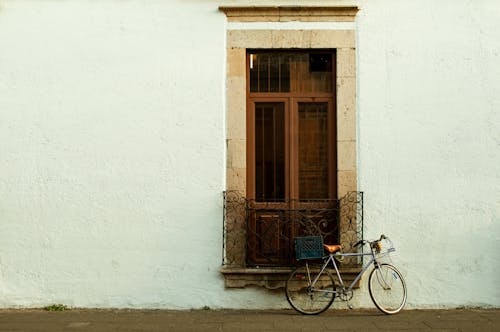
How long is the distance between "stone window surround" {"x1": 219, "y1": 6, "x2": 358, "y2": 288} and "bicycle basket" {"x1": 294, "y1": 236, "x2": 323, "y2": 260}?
77 centimetres

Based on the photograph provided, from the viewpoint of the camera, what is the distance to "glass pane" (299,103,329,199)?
778 cm

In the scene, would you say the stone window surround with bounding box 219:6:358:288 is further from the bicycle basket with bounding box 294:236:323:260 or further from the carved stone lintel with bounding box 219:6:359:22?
the bicycle basket with bounding box 294:236:323:260

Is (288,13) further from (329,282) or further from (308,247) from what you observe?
(329,282)

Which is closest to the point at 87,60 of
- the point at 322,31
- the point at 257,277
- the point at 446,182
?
the point at 322,31

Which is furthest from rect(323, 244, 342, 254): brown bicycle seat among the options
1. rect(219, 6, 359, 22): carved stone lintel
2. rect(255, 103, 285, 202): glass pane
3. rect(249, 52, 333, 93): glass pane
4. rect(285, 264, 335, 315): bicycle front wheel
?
rect(219, 6, 359, 22): carved stone lintel

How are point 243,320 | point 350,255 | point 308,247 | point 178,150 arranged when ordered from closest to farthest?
point 243,320 → point 308,247 → point 350,255 → point 178,150

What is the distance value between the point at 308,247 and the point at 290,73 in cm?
232

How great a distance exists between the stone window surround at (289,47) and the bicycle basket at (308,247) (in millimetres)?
767

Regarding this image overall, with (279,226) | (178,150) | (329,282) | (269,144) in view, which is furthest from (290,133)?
(329,282)

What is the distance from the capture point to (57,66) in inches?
304

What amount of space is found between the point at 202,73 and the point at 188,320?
3.07m

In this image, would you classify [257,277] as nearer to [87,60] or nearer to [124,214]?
[124,214]

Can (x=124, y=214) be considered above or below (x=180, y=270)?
above

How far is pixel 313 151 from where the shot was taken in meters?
7.82
